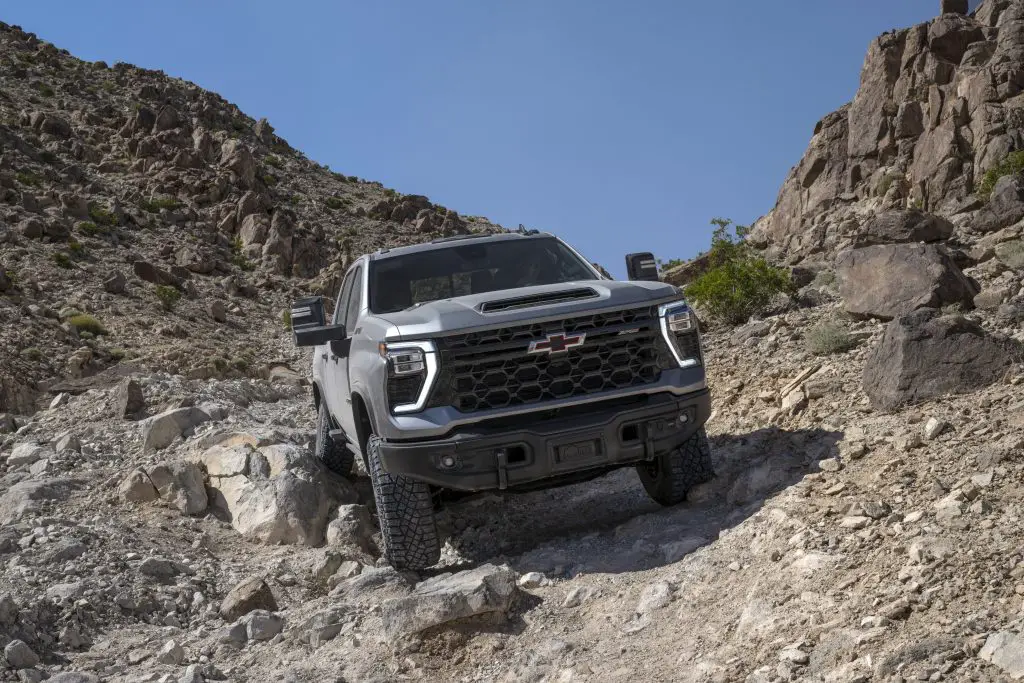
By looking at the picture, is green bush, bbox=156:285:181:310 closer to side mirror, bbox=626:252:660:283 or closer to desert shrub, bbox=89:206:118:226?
desert shrub, bbox=89:206:118:226

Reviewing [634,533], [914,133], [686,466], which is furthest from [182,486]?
[914,133]

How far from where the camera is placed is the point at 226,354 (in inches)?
1005

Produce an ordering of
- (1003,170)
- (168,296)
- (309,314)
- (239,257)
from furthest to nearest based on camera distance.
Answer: (239,257)
(168,296)
(1003,170)
(309,314)

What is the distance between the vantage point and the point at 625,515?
7.70 meters

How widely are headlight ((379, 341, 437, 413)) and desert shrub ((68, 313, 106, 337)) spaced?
2111 centimetres

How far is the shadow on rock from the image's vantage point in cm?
658

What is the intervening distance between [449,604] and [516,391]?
1.41 metres

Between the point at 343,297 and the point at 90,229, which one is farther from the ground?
the point at 90,229

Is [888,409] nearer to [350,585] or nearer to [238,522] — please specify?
[350,585]

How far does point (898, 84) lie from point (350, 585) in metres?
23.3

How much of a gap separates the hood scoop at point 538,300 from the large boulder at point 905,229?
10.5 metres

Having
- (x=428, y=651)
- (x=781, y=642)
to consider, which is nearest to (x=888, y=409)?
(x=781, y=642)

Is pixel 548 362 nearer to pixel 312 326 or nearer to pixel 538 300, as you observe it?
pixel 538 300

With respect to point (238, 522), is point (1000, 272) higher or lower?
higher
